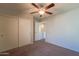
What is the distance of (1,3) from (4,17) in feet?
0.77

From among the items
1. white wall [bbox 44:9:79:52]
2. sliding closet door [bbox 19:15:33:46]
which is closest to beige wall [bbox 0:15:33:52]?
sliding closet door [bbox 19:15:33:46]

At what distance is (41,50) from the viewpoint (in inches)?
68.3

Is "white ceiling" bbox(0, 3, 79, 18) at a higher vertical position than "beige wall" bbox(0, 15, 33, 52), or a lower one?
higher

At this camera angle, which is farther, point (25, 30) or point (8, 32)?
point (25, 30)

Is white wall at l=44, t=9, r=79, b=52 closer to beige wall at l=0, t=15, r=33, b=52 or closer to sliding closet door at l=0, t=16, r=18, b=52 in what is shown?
beige wall at l=0, t=15, r=33, b=52

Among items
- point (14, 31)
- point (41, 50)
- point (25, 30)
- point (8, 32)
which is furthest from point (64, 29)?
point (8, 32)

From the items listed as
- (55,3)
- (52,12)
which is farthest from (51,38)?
(55,3)

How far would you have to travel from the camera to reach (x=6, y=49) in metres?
1.62

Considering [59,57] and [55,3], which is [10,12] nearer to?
[55,3]

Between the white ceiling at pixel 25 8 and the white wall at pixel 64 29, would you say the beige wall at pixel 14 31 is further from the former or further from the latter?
the white wall at pixel 64 29

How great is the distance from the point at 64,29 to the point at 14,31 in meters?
0.92

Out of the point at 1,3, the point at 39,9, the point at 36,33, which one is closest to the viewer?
the point at 1,3

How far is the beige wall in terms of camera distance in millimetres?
1586

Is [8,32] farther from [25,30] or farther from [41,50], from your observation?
[41,50]
